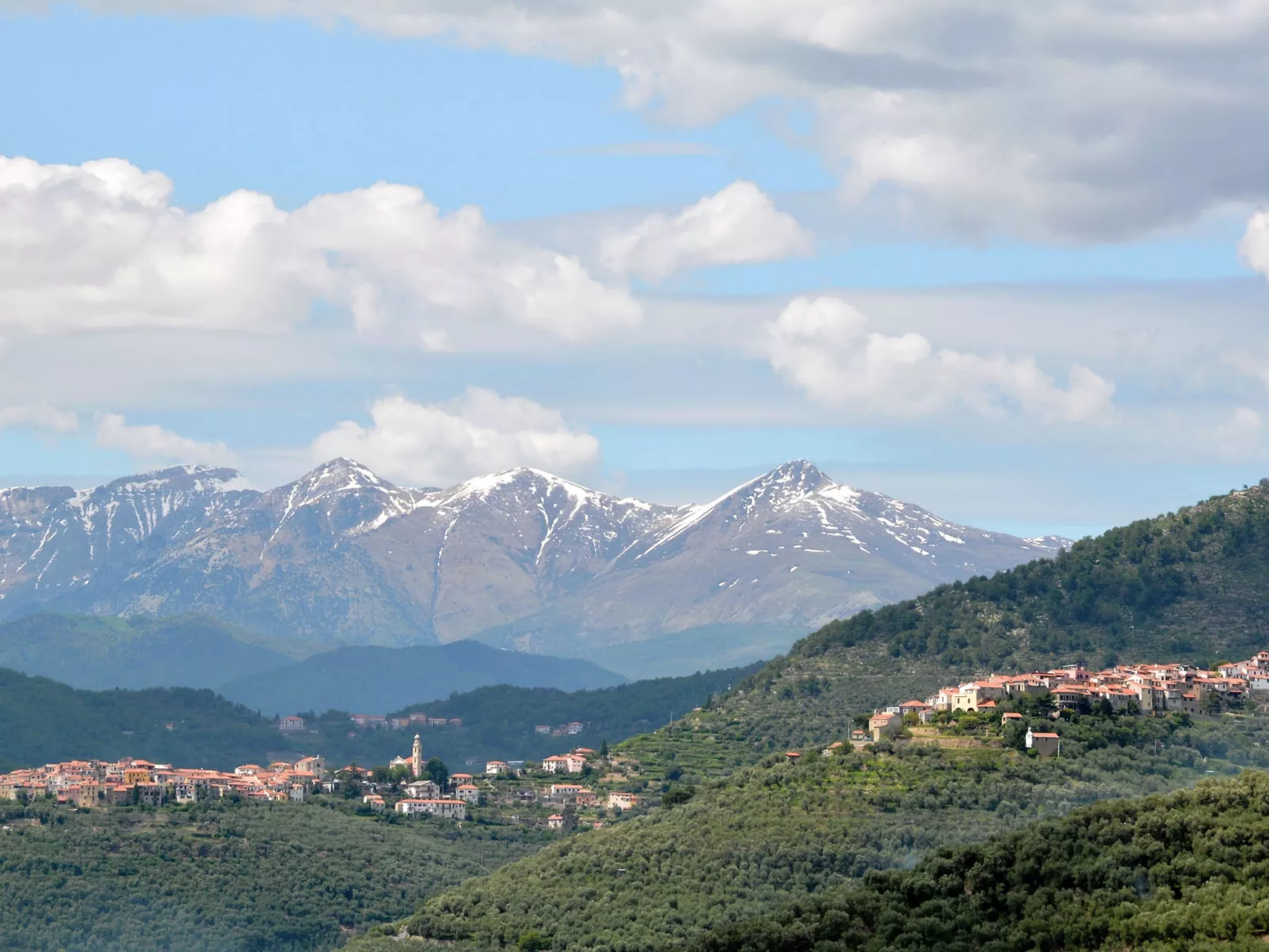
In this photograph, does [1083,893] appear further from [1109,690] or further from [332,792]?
[332,792]

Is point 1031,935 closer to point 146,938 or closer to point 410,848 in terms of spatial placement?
point 146,938

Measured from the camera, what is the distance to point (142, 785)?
181 metres

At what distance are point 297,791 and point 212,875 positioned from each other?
37.1 metres

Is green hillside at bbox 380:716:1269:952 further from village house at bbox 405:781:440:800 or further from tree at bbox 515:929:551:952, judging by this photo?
village house at bbox 405:781:440:800

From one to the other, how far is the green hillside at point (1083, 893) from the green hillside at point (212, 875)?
64.8 meters

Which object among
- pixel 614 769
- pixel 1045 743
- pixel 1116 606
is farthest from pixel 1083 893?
pixel 614 769

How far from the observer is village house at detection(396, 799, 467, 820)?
183 m

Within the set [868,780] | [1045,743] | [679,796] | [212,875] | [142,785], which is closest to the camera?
[1045,743]

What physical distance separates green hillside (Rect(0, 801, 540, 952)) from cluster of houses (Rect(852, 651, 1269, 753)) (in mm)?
36232

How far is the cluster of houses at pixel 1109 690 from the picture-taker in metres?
129

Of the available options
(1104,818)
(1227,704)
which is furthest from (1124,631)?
(1104,818)

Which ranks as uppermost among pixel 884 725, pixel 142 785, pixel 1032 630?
pixel 1032 630

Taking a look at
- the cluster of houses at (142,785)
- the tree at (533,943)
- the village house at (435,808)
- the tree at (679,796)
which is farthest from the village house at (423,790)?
the tree at (533,943)

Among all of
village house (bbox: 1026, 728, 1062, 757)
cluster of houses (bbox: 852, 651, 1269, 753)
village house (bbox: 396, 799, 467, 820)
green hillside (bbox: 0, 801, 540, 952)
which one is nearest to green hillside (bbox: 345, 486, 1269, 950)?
village house (bbox: 1026, 728, 1062, 757)
